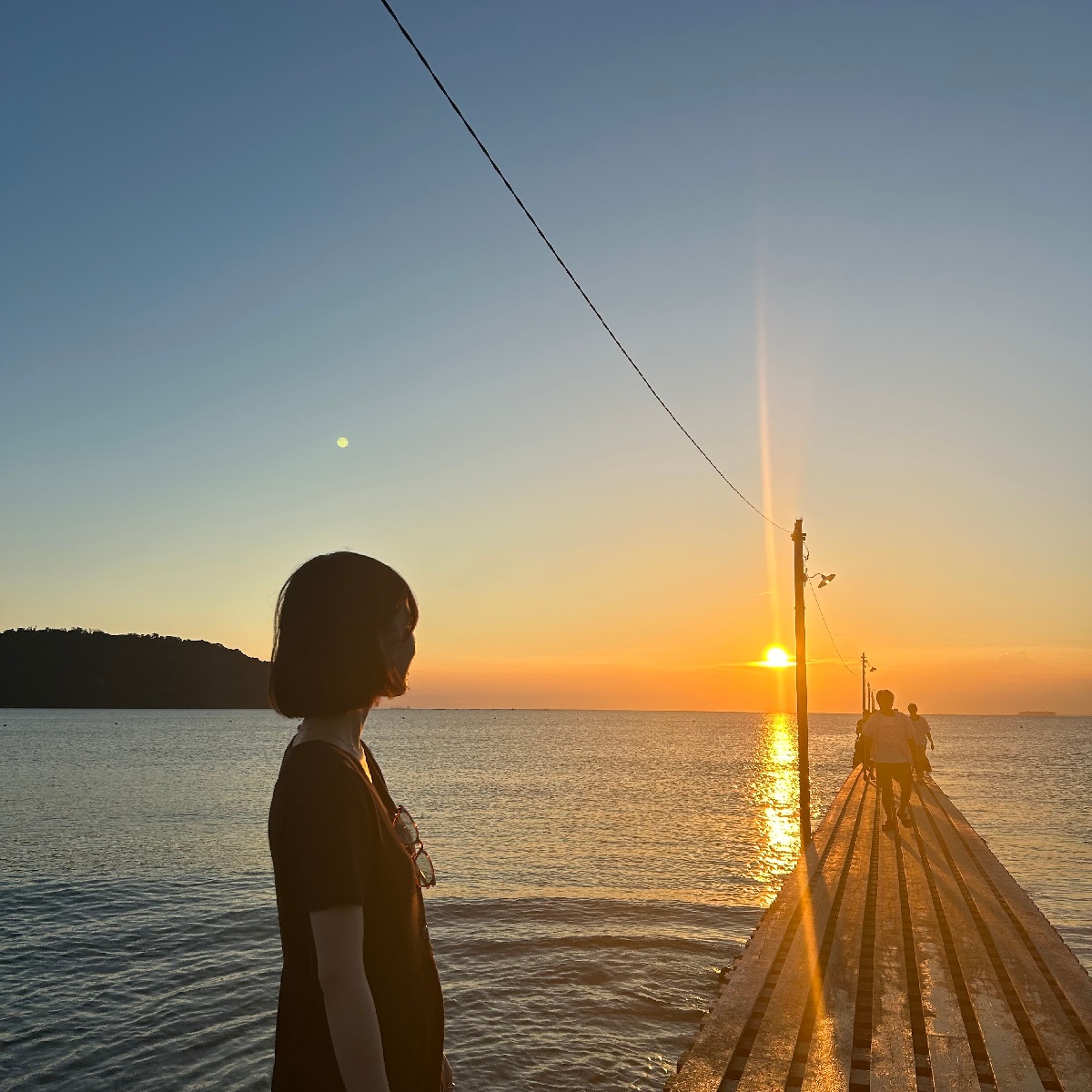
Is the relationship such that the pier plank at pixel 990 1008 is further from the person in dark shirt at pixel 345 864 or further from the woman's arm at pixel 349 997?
the woman's arm at pixel 349 997

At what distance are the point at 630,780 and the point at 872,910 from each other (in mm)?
42530

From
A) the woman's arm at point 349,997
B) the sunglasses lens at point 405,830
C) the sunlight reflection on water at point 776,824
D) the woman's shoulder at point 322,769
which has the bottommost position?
the sunlight reflection on water at point 776,824

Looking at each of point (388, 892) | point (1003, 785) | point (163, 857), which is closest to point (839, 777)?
point (1003, 785)

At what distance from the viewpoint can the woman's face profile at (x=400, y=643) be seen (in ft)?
7.05

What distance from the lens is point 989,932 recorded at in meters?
9.65

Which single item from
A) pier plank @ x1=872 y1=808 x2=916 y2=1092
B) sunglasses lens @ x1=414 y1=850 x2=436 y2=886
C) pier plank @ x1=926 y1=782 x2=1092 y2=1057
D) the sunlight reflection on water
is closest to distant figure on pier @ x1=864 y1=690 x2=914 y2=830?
pier plank @ x1=926 y1=782 x2=1092 y2=1057

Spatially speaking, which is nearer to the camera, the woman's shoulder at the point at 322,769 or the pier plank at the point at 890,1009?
the woman's shoulder at the point at 322,769

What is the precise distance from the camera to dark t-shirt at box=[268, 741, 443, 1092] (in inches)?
71.0

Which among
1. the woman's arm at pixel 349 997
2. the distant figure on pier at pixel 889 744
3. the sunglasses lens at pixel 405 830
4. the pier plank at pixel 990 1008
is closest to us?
the woman's arm at pixel 349 997

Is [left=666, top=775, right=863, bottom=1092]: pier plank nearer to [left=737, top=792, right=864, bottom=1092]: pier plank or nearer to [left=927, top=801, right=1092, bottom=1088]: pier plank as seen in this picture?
[left=737, top=792, right=864, bottom=1092]: pier plank

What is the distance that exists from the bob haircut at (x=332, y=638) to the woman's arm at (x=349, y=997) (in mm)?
442

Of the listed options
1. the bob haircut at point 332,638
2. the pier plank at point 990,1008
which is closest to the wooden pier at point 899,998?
the pier plank at point 990,1008

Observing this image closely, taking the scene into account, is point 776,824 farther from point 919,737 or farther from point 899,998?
point 899,998

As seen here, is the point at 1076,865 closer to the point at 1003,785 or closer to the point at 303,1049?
the point at 303,1049
